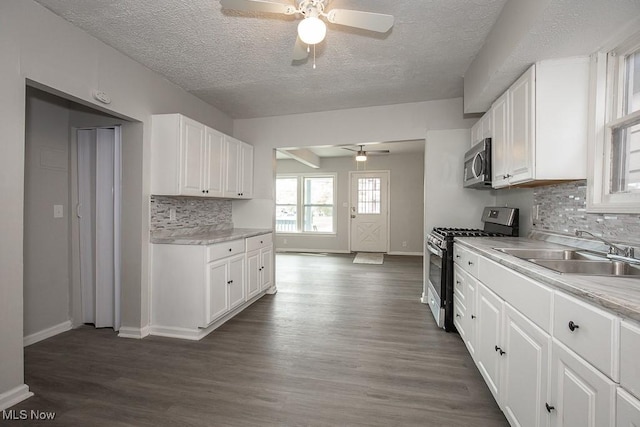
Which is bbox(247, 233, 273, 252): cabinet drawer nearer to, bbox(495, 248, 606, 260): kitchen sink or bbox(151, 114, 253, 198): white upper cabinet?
bbox(151, 114, 253, 198): white upper cabinet

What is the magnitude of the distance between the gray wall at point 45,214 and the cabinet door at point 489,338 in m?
3.60

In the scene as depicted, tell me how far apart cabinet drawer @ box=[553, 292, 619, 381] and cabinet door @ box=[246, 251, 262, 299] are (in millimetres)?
2837

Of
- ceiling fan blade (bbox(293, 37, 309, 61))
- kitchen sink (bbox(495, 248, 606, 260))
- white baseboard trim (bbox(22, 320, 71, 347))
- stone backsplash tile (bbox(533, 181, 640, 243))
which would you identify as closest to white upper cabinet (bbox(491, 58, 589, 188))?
stone backsplash tile (bbox(533, 181, 640, 243))

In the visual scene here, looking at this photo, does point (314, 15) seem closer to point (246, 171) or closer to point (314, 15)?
point (314, 15)

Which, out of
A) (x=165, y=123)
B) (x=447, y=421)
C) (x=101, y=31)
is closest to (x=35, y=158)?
(x=165, y=123)

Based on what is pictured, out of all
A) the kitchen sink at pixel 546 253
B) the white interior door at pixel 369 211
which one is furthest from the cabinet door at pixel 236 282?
the white interior door at pixel 369 211

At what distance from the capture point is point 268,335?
2.71m

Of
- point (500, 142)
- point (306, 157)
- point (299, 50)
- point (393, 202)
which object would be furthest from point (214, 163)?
point (393, 202)

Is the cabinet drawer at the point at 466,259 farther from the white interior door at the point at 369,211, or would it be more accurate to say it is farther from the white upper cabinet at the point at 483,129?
the white interior door at the point at 369,211

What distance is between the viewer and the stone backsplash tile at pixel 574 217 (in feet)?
5.17

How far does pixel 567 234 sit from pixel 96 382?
11.4ft

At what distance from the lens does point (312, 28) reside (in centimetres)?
161

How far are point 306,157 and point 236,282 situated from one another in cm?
406

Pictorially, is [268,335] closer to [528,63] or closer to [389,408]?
[389,408]
